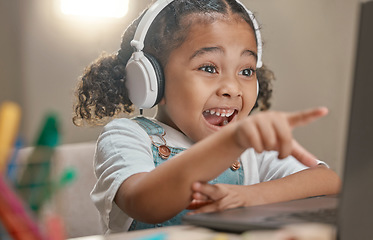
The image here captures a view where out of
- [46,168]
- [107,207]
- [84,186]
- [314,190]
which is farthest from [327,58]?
[46,168]

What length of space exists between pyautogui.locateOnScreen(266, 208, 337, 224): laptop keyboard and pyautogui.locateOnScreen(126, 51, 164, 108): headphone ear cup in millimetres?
462

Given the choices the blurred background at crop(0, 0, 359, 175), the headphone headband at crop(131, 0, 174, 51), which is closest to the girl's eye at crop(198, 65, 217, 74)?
the headphone headband at crop(131, 0, 174, 51)

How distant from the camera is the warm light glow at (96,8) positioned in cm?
207

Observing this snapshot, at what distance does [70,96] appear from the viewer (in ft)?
6.97

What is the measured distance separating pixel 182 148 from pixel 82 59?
122 centimetres

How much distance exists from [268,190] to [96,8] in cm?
149

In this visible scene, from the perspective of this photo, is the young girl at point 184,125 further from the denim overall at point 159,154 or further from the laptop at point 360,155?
the laptop at point 360,155

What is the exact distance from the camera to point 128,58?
47.3 inches

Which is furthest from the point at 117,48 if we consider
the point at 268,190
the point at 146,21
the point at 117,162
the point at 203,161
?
the point at 203,161

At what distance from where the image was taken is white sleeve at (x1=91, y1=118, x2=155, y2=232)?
2.73 feet

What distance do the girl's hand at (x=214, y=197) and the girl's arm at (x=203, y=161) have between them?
14 mm

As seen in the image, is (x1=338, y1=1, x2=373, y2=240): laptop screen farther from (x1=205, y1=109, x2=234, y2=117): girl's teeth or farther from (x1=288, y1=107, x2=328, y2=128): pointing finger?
(x1=205, y1=109, x2=234, y2=117): girl's teeth

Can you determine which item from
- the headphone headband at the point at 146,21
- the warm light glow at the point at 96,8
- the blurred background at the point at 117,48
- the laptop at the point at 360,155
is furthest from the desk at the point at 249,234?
the warm light glow at the point at 96,8

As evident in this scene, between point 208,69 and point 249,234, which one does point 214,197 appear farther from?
point 208,69
